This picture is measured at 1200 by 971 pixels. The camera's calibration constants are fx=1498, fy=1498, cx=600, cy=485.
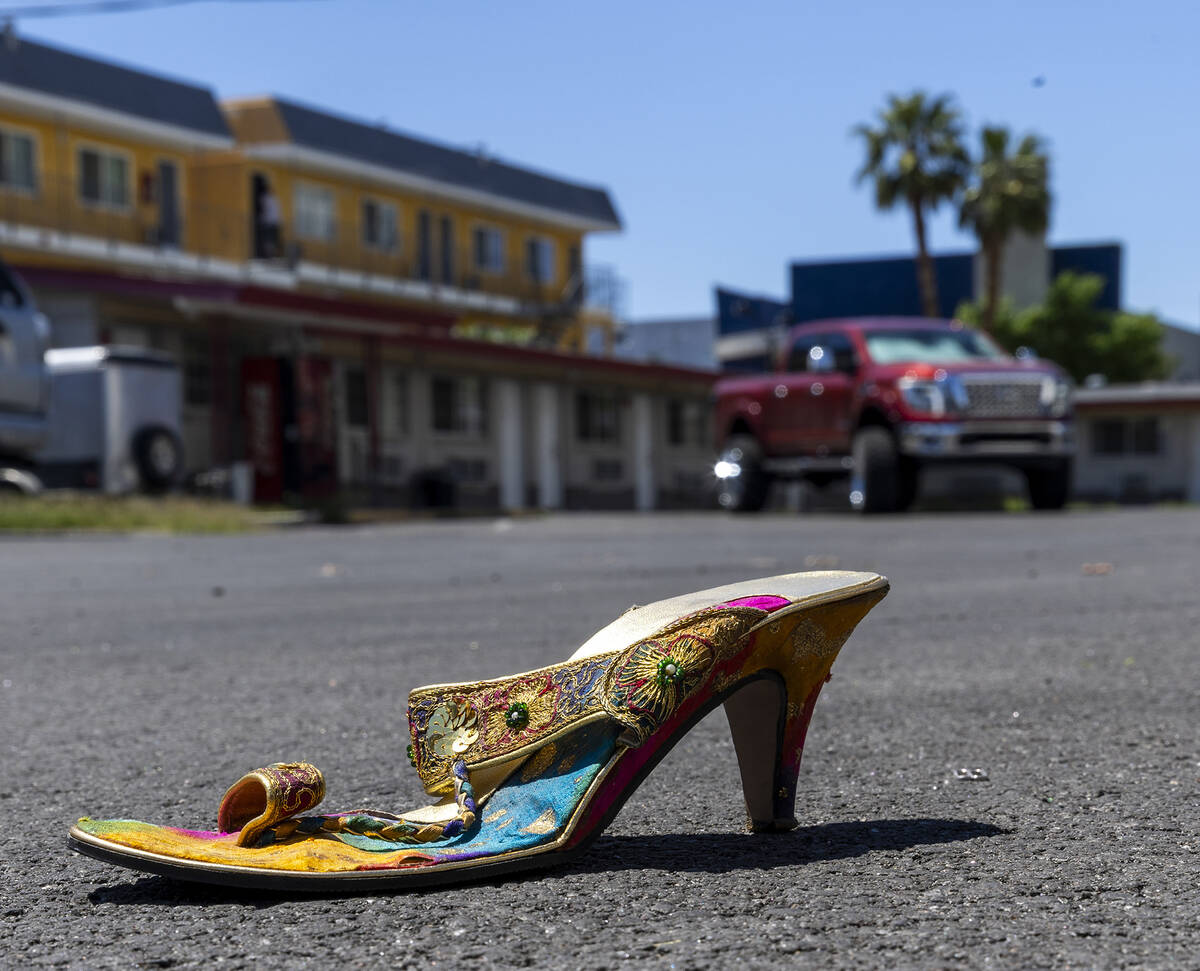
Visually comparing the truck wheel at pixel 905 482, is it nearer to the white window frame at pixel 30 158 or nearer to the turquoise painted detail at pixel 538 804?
the turquoise painted detail at pixel 538 804

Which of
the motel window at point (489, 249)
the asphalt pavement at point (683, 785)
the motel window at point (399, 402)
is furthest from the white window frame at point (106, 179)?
the asphalt pavement at point (683, 785)

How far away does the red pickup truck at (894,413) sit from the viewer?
1752 centimetres

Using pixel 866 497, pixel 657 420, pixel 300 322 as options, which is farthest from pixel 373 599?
pixel 657 420

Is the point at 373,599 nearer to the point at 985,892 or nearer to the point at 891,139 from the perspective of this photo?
the point at 985,892

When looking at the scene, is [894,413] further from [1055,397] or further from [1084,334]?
[1084,334]

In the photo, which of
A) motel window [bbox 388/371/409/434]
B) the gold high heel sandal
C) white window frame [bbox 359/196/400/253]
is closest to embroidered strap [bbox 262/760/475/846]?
the gold high heel sandal

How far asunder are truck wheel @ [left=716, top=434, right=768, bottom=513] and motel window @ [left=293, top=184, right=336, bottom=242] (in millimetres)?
18497

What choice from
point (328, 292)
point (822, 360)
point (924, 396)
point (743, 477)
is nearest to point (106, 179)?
point (328, 292)

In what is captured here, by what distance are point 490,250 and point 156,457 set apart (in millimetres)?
22057

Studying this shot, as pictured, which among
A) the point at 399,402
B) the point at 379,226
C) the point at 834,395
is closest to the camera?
the point at 834,395

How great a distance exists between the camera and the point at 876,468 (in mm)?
17750

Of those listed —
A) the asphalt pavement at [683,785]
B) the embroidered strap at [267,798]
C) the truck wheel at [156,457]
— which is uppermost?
the truck wheel at [156,457]

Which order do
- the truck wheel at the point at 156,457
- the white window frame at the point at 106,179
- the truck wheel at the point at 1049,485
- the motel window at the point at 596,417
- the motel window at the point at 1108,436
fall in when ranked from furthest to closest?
1. the motel window at the point at 1108,436
2. the motel window at the point at 596,417
3. the white window frame at the point at 106,179
4. the truck wheel at the point at 156,457
5. the truck wheel at the point at 1049,485

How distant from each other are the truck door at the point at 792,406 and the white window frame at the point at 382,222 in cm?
1988
